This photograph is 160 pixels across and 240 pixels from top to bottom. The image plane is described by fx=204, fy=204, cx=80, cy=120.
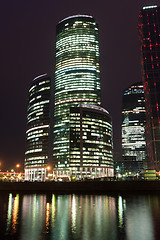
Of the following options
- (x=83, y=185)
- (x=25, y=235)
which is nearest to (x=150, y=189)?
(x=83, y=185)

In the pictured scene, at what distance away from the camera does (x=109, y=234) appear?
25859 mm

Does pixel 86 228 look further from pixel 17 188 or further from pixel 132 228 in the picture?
pixel 17 188

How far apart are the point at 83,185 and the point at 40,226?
76357mm

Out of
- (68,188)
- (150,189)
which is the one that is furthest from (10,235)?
(150,189)

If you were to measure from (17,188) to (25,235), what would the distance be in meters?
87.5

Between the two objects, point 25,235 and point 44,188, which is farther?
point 44,188

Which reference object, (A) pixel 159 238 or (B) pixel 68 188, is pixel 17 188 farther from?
(A) pixel 159 238

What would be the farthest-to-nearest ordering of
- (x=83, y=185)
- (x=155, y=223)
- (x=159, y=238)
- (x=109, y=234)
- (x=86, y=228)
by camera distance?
(x=83, y=185) → (x=155, y=223) → (x=86, y=228) → (x=109, y=234) → (x=159, y=238)

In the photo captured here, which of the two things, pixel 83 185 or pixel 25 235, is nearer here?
pixel 25 235

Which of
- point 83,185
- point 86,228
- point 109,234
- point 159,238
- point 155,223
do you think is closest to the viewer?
point 159,238

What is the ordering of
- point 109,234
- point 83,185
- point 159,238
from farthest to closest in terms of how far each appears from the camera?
point 83,185 → point 109,234 → point 159,238

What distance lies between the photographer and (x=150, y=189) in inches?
4139

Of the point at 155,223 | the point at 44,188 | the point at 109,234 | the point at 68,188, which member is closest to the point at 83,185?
the point at 68,188

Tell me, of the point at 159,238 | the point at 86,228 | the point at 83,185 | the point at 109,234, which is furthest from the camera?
the point at 83,185
